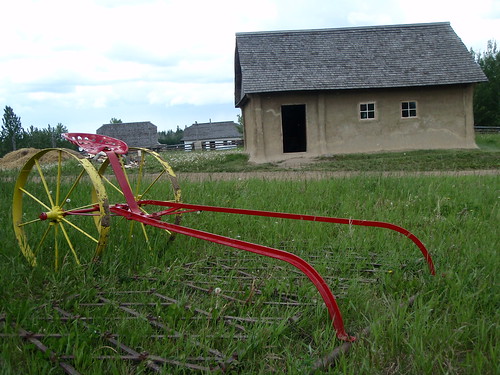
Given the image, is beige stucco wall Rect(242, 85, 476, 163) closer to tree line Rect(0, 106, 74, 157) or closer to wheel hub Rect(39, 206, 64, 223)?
wheel hub Rect(39, 206, 64, 223)

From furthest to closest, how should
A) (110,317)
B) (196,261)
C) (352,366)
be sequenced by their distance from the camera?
1. (196,261)
2. (110,317)
3. (352,366)

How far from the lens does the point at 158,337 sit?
2537 millimetres

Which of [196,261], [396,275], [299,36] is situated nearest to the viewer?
[396,275]

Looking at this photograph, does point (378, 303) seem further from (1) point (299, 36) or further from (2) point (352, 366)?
(1) point (299, 36)

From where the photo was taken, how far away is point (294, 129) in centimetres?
2184

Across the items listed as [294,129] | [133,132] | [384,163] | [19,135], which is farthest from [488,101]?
[19,135]

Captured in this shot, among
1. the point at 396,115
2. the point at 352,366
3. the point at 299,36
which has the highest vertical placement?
the point at 299,36

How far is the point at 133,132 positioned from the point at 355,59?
1467 inches

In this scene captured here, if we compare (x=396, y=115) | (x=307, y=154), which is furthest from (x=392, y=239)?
(x=396, y=115)

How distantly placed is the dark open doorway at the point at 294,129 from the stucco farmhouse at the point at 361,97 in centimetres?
508

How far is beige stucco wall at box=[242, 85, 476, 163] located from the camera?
52.0 feet

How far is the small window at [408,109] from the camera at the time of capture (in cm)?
1623

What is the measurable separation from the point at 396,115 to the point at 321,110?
266cm

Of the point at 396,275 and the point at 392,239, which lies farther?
the point at 392,239
